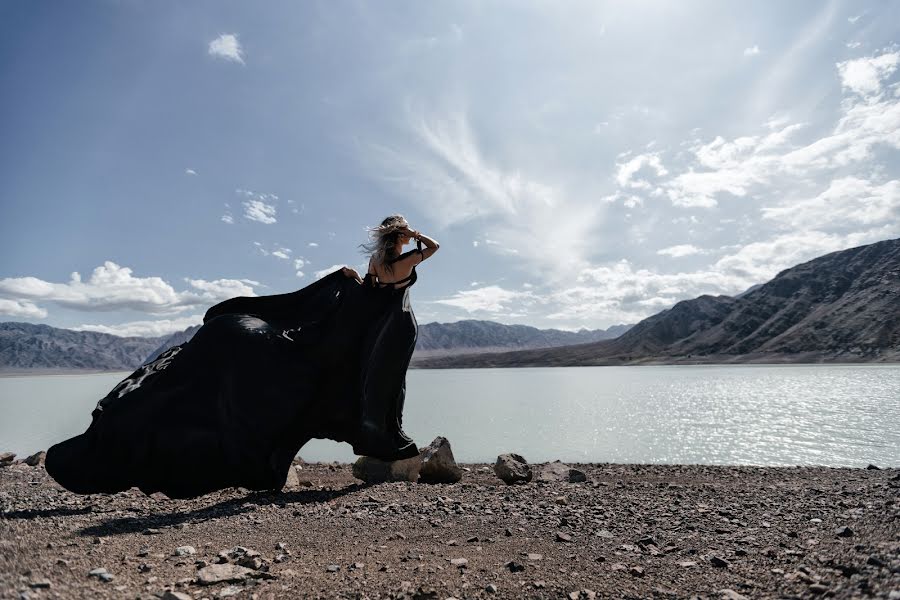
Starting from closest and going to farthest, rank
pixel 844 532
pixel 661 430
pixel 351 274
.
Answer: pixel 844 532 → pixel 351 274 → pixel 661 430

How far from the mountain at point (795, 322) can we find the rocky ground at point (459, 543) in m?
122

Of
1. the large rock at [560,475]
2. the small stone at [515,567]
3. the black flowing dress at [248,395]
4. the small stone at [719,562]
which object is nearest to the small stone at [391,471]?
the black flowing dress at [248,395]

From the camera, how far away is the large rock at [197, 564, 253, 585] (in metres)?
4.62

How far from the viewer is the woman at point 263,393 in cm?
810

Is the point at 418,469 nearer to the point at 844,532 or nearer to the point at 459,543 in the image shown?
the point at 459,543

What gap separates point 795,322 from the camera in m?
140

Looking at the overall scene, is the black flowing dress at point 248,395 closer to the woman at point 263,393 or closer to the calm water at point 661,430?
the woman at point 263,393

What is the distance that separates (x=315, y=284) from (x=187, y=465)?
12.1ft

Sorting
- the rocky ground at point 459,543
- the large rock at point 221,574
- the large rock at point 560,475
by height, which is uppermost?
the large rock at point 221,574

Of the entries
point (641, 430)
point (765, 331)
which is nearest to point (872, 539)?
point (641, 430)

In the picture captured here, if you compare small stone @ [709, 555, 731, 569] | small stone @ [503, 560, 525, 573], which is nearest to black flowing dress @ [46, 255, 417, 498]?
small stone @ [503, 560, 525, 573]

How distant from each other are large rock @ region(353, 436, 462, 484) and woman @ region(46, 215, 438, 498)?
171 centimetres

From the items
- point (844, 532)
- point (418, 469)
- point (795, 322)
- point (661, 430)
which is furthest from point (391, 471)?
point (795, 322)

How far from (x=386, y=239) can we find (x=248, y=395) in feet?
11.4
